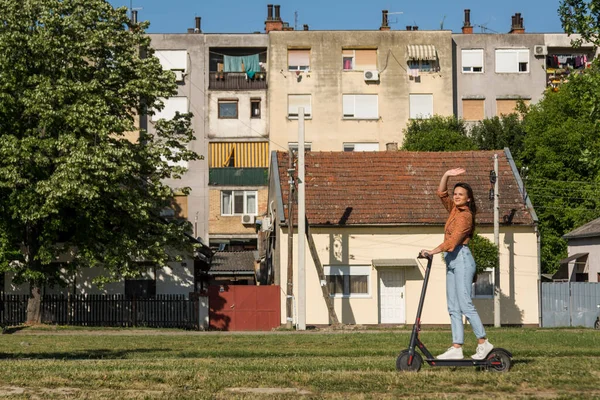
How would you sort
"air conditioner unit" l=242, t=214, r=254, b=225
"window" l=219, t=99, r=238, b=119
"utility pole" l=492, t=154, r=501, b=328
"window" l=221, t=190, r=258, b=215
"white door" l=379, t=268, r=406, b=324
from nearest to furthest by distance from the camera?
"utility pole" l=492, t=154, r=501, b=328
"white door" l=379, t=268, r=406, b=324
"air conditioner unit" l=242, t=214, r=254, b=225
"window" l=221, t=190, r=258, b=215
"window" l=219, t=99, r=238, b=119

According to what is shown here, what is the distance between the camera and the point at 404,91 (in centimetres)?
6656

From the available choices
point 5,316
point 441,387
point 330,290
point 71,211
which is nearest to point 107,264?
point 71,211

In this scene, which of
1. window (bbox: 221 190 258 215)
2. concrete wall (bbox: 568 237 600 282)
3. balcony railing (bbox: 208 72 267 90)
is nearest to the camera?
concrete wall (bbox: 568 237 600 282)

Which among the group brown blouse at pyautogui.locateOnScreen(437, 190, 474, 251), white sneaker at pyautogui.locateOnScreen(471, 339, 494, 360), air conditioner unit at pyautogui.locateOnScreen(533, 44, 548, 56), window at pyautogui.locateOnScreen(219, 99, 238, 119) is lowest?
white sneaker at pyautogui.locateOnScreen(471, 339, 494, 360)

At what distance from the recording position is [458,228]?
10.7 m

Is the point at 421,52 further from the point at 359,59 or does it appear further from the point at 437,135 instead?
the point at 437,135

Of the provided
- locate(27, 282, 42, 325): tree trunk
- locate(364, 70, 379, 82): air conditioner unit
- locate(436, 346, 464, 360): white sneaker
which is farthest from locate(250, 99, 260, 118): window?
locate(436, 346, 464, 360): white sneaker

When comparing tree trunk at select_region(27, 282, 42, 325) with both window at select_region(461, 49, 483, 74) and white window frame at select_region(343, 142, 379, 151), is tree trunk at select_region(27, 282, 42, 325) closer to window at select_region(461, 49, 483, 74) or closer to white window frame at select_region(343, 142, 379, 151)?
white window frame at select_region(343, 142, 379, 151)

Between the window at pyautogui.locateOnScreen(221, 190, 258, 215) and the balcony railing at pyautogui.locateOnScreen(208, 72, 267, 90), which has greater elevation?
the balcony railing at pyautogui.locateOnScreen(208, 72, 267, 90)

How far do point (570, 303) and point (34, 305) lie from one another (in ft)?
70.3

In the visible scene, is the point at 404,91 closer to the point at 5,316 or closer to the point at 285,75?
the point at 285,75

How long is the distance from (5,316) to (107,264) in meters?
5.23

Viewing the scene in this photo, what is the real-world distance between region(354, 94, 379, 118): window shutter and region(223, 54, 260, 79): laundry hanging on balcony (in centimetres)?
692

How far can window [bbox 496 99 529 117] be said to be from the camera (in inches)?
2672
